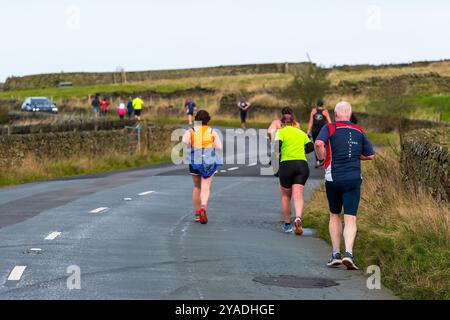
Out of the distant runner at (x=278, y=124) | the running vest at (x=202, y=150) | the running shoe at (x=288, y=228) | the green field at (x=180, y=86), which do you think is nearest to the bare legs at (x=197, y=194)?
the running vest at (x=202, y=150)

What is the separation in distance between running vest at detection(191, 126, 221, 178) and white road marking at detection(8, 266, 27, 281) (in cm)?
563

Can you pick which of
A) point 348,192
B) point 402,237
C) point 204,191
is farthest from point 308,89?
point 348,192

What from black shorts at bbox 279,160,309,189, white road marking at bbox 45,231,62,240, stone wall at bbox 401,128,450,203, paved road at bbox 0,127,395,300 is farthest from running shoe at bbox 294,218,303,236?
white road marking at bbox 45,231,62,240

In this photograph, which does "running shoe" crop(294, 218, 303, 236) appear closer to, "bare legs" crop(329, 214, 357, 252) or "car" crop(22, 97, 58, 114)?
"bare legs" crop(329, 214, 357, 252)

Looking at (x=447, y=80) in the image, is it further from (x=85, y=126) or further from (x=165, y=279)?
(x=165, y=279)

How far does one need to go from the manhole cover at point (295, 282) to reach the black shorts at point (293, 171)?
15.0ft

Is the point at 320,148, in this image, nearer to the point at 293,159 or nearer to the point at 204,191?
the point at 293,159

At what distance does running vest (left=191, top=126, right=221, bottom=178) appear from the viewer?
17.4m

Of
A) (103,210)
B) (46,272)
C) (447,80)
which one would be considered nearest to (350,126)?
(46,272)

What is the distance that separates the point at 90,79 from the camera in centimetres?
11569

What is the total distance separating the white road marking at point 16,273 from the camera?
37.6 feet

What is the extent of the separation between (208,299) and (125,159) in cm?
2612

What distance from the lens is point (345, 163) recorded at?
12734mm

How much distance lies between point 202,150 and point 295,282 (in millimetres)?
6077
